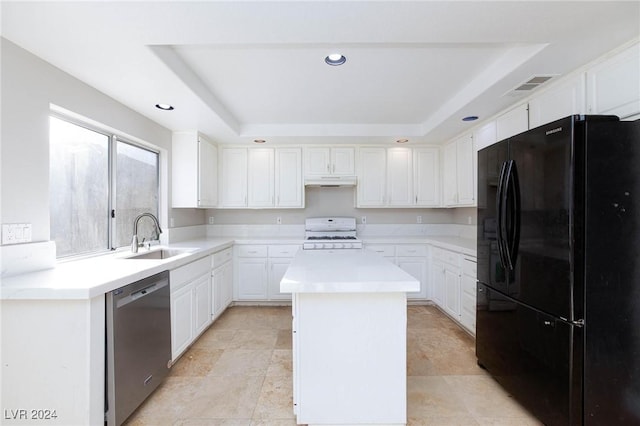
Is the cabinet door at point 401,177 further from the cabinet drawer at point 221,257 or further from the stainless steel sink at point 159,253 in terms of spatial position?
the stainless steel sink at point 159,253

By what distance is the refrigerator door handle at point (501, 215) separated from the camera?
6.57 feet

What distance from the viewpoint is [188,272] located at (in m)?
2.66

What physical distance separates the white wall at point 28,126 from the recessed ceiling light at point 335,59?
1.86 metres

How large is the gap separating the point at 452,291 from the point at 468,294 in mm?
372

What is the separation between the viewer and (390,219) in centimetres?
459

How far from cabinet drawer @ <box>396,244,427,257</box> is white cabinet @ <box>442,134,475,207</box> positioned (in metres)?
0.71

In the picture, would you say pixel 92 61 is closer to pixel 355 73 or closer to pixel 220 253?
pixel 355 73

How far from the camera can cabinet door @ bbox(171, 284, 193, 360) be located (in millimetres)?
2385

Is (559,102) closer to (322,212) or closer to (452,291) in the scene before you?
(452,291)

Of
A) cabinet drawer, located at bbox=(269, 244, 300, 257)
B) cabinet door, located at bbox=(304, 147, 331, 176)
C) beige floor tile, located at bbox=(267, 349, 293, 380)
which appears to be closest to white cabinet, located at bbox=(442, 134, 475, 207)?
cabinet door, located at bbox=(304, 147, 331, 176)

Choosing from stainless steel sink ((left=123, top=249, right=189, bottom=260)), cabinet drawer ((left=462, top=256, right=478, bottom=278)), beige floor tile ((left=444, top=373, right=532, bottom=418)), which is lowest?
beige floor tile ((left=444, top=373, right=532, bottom=418))

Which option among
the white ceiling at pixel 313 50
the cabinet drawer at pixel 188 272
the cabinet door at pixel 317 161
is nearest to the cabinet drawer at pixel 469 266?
the white ceiling at pixel 313 50

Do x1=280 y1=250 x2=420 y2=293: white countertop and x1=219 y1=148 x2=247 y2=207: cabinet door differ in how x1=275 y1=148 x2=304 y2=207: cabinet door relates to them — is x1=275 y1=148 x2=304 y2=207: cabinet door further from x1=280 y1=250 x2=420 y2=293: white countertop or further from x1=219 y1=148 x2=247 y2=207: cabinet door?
x1=280 y1=250 x2=420 y2=293: white countertop

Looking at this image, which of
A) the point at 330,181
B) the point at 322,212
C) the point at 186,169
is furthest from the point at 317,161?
the point at 186,169
